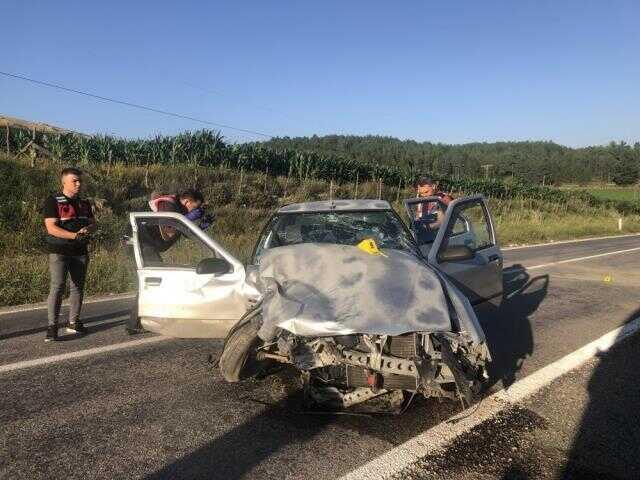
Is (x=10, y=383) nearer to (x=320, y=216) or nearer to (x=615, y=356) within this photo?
(x=320, y=216)

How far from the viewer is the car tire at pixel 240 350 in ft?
11.9

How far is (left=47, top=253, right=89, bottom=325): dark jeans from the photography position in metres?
5.77

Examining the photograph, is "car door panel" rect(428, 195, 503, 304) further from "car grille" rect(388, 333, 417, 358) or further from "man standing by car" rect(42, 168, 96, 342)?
"man standing by car" rect(42, 168, 96, 342)

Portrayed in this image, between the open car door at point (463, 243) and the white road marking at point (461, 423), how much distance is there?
993 mm

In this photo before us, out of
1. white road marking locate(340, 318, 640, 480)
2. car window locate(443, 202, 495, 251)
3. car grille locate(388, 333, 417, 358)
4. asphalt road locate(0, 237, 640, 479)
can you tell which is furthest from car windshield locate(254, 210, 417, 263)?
car grille locate(388, 333, 417, 358)

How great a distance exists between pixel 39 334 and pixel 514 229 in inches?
783

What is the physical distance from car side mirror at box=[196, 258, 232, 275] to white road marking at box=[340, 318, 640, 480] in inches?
77.3

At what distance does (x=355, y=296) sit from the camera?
3432 millimetres

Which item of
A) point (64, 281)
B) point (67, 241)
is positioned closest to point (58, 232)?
point (67, 241)

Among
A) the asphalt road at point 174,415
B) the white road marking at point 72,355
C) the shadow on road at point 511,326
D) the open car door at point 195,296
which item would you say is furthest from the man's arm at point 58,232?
the shadow on road at point 511,326

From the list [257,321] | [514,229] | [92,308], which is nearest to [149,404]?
[257,321]

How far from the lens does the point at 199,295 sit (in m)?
4.43

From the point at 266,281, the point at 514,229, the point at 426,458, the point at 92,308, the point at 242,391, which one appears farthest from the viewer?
the point at 514,229

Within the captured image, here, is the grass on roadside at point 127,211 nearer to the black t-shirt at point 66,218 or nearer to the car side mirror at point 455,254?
the black t-shirt at point 66,218
